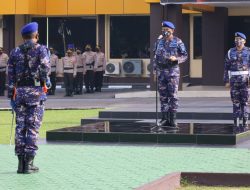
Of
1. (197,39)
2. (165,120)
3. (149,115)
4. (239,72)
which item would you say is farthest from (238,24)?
(165,120)

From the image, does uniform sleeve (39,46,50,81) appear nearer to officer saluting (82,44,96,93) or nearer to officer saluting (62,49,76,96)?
officer saluting (62,49,76,96)

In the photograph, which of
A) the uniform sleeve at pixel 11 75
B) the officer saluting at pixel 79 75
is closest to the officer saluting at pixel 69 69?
the officer saluting at pixel 79 75

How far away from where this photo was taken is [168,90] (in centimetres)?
1686

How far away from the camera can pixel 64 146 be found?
15.4 m

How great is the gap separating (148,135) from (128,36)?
995 inches

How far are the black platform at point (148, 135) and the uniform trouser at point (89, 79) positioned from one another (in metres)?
18.7

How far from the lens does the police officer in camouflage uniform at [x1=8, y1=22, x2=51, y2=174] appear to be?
11.8 metres

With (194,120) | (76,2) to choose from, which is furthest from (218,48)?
(194,120)

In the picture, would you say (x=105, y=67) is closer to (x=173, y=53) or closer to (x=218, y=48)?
(x=218, y=48)

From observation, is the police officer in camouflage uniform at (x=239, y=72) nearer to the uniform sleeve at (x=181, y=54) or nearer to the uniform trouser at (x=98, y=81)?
the uniform sleeve at (x=181, y=54)

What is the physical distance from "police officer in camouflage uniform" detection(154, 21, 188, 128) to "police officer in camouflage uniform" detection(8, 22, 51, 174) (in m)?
5.01

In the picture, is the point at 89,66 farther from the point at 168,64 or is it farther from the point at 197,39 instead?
the point at 168,64

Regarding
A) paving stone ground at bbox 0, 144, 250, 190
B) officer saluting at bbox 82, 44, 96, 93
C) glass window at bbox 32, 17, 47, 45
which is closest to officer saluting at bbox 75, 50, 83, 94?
officer saluting at bbox 82, 44, 96, 93

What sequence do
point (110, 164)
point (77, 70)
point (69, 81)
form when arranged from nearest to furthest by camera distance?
point (110, 164) < point (69, 81) < point (77, 70)
